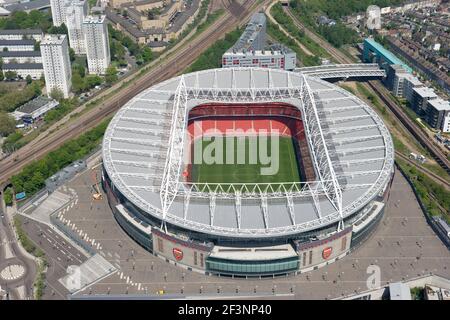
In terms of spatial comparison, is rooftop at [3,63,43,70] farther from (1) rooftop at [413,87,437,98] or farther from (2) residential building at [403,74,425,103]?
(1) rooftop at [413,87,437,98]

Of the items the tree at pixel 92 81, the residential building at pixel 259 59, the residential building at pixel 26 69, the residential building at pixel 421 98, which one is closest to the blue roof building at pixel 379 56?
the residential building at pixel 421 98

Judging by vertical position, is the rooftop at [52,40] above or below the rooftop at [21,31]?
above

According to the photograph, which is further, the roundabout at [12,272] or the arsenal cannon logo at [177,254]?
the roundabout at [12,272]

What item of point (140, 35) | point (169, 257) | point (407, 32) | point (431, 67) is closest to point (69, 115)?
point (140, 35)

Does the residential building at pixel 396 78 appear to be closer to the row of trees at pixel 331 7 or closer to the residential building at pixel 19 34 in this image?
the row of trees at pixel 331 7

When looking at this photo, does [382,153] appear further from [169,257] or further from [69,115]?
[69,115]

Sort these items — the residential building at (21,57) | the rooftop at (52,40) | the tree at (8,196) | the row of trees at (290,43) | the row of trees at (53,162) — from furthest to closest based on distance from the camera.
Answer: the row of trees at (290,43), the residential building at (21,57), the rooftop at (52,40), the row of trees at (53,162), the tree at (8,196)

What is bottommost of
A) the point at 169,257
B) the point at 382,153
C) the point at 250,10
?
the point at 169,257

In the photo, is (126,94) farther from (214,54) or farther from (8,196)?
(8,196)
